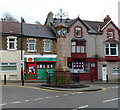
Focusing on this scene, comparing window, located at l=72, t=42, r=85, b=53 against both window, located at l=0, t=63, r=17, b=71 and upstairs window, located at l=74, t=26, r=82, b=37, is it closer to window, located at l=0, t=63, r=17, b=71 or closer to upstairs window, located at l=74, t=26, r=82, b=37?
upstairs window, located at l=74, t=26, r=82, b=37

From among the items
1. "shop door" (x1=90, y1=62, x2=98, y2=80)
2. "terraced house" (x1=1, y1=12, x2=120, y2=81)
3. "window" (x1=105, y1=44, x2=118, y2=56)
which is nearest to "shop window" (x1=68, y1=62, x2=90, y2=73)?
"terraced house" (x1=1, y1=12, x2=120, y2=81)

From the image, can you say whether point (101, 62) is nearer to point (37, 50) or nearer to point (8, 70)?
point (37, 50)

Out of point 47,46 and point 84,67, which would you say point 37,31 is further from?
point 84,67

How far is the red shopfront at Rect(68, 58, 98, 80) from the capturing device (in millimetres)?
31141

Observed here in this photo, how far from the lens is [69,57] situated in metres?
30.8

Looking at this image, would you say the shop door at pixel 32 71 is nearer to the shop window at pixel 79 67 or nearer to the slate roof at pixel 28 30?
the slate roof at pixel 28 30

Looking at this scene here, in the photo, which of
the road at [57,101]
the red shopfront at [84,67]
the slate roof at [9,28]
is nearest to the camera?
the road at [57,101]

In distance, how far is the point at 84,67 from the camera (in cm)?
3186

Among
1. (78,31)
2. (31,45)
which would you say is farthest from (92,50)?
(31,45)

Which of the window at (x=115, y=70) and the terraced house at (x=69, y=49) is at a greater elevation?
the terraced house at (x=69, y=49)

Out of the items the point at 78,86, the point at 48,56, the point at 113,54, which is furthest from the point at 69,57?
the point at 78,86

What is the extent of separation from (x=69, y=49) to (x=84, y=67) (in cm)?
372

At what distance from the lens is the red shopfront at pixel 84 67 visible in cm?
3114

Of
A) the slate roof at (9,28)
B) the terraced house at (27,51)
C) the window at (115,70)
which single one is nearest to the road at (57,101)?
the terraced house at (27,51)
